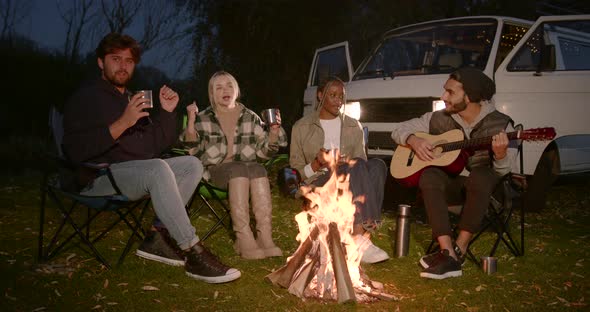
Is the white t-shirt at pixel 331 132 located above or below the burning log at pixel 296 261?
above

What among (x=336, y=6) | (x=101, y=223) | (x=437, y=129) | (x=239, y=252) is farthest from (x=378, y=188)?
(x=336, y=6)

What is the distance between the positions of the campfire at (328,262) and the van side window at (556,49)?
127 inches

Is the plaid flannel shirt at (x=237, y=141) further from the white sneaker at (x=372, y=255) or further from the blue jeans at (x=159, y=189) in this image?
the white sneaker at (x=372, y=255)

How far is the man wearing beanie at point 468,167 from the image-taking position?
3.77 metres

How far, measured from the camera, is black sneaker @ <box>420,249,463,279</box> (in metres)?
3.64

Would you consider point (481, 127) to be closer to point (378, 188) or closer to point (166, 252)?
point (378, 188)

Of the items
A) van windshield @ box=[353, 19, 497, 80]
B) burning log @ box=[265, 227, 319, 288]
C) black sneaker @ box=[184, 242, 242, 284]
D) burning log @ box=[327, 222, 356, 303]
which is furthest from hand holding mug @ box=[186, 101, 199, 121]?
van windshield @ box=[353, 19, 497, 80]

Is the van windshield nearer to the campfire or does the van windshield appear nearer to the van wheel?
the van wheel

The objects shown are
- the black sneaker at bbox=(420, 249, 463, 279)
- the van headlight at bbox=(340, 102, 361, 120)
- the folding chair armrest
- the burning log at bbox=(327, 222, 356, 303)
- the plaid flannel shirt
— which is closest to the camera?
the burning log at bbox=(327, 222, 356, 303)

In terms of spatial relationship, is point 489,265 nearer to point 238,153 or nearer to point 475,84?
point 475,84

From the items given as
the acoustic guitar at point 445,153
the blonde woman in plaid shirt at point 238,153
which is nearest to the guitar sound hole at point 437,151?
the acoustic guitar at point 445,153

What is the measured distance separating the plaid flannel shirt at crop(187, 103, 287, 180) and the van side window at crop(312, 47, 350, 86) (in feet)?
11.3

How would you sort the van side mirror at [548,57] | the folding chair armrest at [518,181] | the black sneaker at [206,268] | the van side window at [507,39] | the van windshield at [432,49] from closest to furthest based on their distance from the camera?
the black sneaker at [206,268] < the folding chair armrest at [518,181] < the van side mirror at [548,57] < the van side window at [507,39] < the van windshield at [432,49]

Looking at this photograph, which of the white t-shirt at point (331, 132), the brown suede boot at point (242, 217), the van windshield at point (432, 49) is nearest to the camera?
the brown suede boot at point (242, 217)
